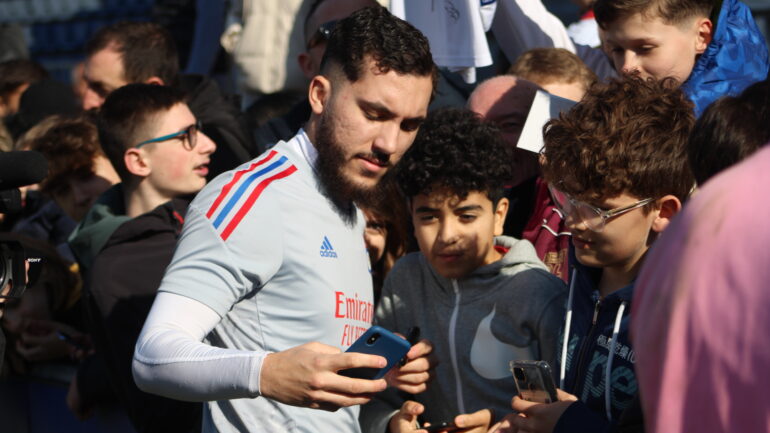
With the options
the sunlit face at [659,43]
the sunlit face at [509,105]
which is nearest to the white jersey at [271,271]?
the sunlit face at [509,105]

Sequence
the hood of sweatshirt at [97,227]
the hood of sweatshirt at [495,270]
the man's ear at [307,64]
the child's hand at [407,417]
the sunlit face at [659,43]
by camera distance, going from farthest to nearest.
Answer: the man's ear at [307,64] → the hood of sweatshirt at [97,227] → the sunlit face at [659,43] → the hood of sweatshirt at [495,270] → the child's hand at [407,417]

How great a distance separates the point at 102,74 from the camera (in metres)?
5.80

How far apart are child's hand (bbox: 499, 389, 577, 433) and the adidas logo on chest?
690 millimetres

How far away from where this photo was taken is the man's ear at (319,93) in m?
3.17

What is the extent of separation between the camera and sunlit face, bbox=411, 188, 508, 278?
3350mm

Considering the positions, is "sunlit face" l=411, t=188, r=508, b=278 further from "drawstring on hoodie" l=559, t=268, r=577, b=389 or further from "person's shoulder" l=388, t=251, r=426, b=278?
"drawstring on hoodie" l=559, t=268, r=577, b=389

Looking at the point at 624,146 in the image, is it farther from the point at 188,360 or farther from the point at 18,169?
the point at 18,169

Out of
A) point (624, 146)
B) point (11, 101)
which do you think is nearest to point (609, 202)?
point (624, 146)

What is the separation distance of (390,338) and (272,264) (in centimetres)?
46

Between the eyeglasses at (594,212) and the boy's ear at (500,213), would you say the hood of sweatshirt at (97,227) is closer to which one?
the boy's ear at (500,213)

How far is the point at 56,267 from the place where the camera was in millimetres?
5000

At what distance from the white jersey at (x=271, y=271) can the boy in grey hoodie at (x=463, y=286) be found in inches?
13.7

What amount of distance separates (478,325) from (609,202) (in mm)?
659

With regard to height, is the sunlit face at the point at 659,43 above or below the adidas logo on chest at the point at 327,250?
above
